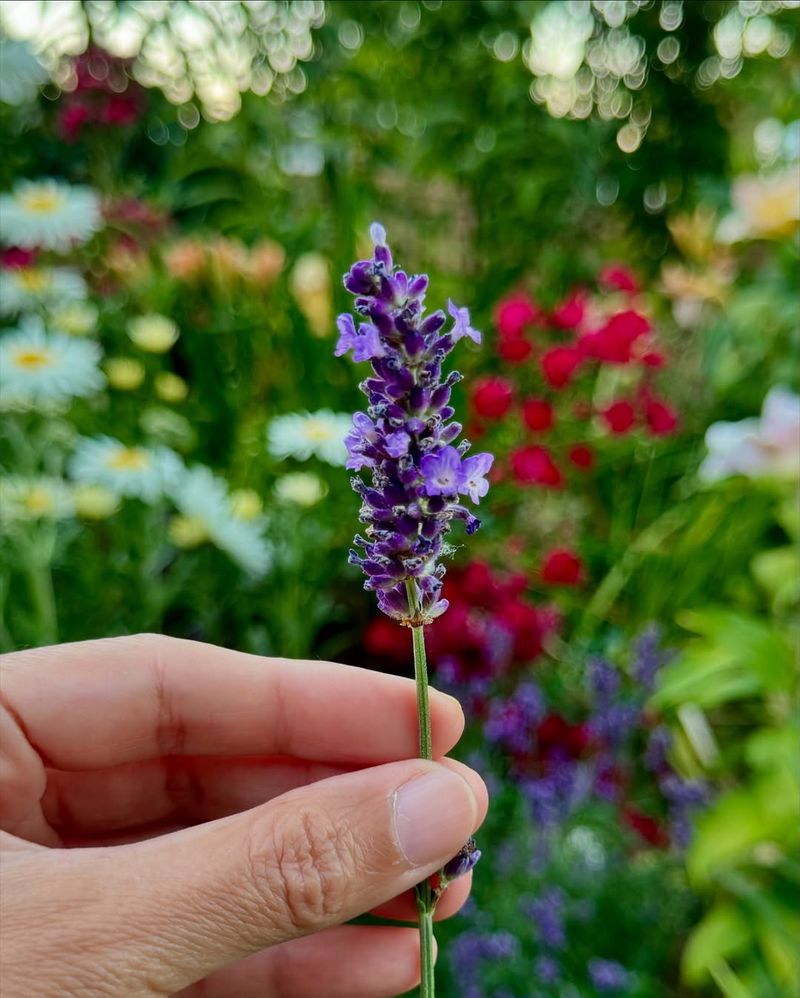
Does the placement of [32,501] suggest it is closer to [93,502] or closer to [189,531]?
[93,502]

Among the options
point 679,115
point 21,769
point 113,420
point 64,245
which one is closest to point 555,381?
point 113,420

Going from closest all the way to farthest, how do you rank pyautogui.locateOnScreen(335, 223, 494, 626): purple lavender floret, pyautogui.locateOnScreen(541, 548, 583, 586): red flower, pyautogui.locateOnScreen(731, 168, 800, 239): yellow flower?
pyautogui.locateOnScreen(335, 223, 494, 626): purple lavender floret → pyautogui.locateOnScreen(541, 548, 583, 586): red flower → pyautogui.locateOnScreen(731, 168, 800, 239): yellow flower

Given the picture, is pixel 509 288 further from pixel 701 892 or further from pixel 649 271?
pixel 701 892

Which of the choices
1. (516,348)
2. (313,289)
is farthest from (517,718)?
(313,289)

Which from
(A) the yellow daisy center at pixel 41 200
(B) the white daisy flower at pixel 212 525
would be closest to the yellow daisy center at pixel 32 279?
(A) the yellow daisy center at pixel 41 200

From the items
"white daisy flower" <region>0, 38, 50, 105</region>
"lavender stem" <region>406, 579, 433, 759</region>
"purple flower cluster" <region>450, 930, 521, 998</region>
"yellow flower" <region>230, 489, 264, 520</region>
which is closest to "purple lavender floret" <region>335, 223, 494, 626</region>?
"lavender stem" <region>406, 579, 433, 759</region>

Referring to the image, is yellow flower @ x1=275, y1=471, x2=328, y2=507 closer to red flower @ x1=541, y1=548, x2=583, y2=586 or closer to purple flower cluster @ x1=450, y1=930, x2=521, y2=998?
red flower @ x1=541, y1=548, x2=583, y2=586

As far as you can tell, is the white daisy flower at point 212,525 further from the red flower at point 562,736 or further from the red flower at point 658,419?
the red flower at point 658,419
